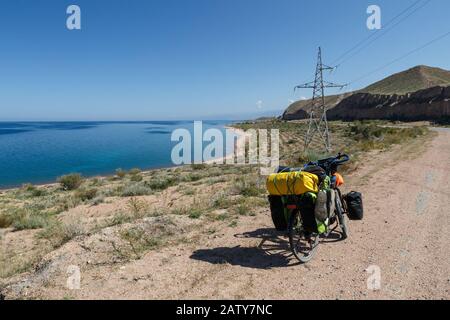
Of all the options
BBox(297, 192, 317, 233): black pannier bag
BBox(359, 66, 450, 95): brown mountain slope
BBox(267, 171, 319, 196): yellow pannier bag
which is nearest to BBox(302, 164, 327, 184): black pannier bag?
BBox(267, 171, 319, 196): yellow pannier bag

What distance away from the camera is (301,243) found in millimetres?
5652

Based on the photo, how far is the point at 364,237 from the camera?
19.0 ft

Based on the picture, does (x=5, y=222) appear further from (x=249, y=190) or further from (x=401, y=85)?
(x=401, y=85)

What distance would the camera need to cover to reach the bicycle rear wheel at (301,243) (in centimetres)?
479

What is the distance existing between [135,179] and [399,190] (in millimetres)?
16679

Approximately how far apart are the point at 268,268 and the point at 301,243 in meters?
1.19

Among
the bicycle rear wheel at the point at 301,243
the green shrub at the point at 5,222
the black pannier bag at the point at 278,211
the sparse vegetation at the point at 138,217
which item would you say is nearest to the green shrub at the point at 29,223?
the sparse vegetation at the point at 138,217

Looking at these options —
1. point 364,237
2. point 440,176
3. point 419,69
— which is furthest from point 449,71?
point 364,237

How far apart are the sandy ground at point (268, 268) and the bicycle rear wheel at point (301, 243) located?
0.14 m

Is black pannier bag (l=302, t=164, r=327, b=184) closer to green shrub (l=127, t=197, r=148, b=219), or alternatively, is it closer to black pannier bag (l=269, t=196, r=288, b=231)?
black pannier bag (l=269, t=196, r=288, b=231)

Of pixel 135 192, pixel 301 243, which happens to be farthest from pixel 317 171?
pixel 135 192

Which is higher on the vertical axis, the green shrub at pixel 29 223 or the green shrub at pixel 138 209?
the green shrub at pixel 138 209

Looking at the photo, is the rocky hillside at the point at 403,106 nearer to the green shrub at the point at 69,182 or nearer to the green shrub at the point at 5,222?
the green shrub at the point at 69,182

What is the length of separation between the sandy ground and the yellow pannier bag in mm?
1138
